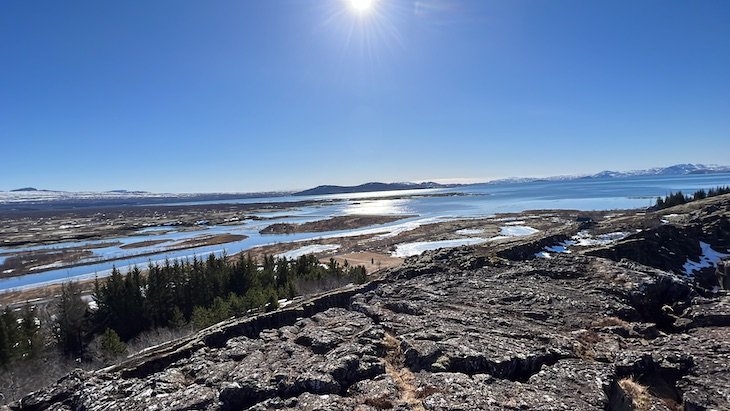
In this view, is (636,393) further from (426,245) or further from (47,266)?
(47,266)

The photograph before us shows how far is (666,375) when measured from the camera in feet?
52.3

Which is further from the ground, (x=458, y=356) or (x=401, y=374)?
(x=458, y=356)

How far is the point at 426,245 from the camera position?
91438 mm

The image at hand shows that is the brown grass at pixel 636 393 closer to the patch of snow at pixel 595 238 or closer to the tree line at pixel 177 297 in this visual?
the tree line at pixel 177 297

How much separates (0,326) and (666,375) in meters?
48.9

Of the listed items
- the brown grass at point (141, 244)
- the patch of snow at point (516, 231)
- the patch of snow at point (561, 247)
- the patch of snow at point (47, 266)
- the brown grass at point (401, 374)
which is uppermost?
the brown grass at point (401, 374)

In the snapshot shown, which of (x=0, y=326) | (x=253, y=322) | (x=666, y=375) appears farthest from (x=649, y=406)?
(x=0, y=326)

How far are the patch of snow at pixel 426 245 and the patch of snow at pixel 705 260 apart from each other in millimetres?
39403

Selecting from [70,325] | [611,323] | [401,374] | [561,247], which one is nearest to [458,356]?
[401,374]

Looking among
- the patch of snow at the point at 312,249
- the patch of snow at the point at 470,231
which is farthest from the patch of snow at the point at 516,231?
the patch of snow at the point at 312,249

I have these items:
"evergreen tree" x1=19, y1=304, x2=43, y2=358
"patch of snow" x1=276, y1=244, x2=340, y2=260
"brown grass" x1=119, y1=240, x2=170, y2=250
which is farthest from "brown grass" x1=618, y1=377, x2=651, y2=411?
"brown grass" x1=119, y1=240, x2=170, y2=250

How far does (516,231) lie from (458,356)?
92.9 m

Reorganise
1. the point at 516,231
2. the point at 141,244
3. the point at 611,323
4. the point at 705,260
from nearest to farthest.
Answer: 1. the point at 611,323
2. the point at 705,260
3. the point at 516,231
4. the point at 141,244

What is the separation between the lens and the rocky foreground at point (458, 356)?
15172 mm
